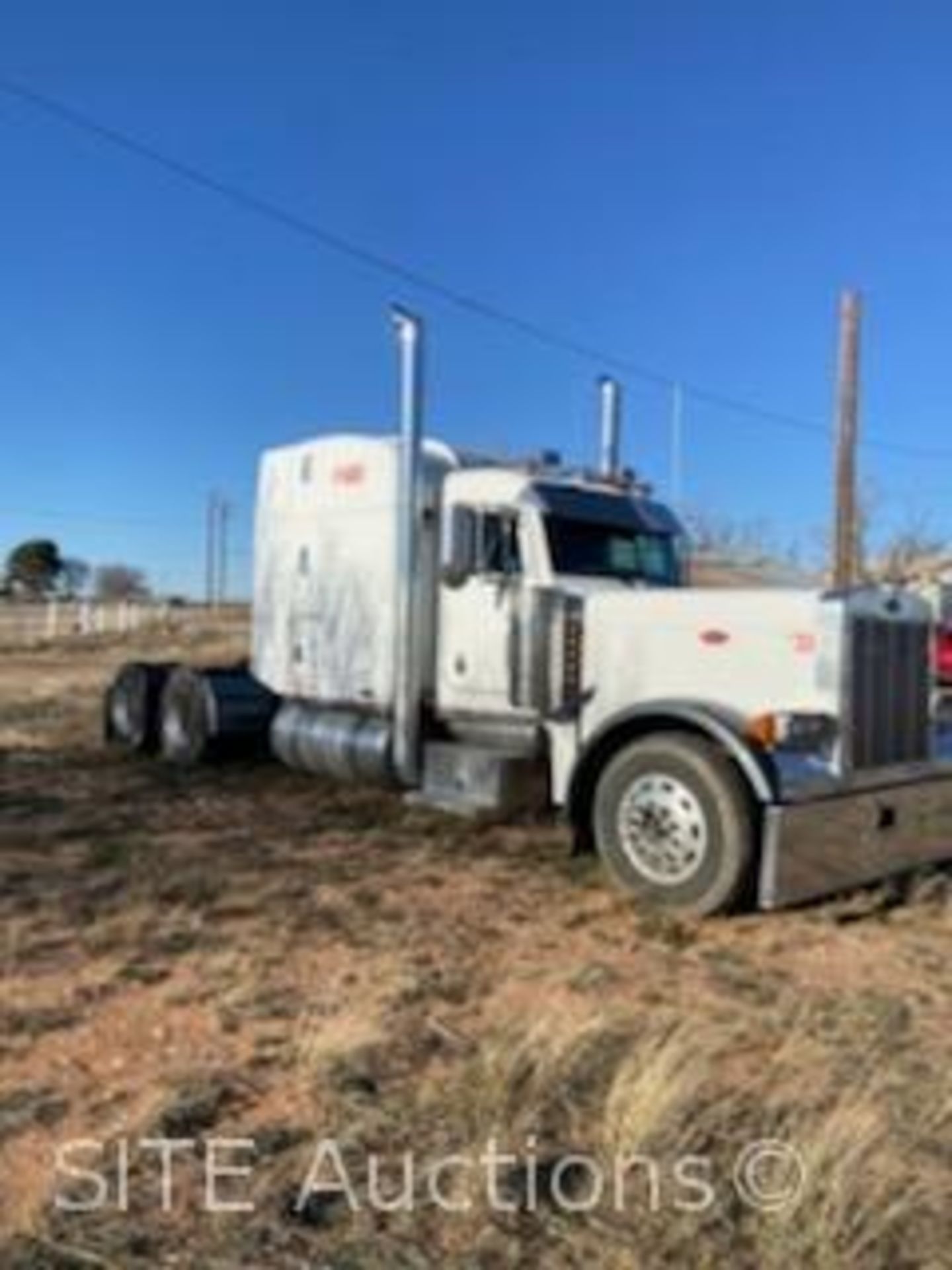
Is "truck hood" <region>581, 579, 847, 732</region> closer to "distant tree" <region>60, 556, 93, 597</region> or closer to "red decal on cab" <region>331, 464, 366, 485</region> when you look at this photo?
"red decal on cab" <region>331, 464, 366, 485</region>

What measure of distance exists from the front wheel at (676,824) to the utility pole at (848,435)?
53.7 feet

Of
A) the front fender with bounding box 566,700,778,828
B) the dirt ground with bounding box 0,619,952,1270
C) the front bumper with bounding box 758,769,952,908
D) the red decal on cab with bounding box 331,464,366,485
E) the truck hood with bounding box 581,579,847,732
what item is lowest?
the dirt ground with bounding box 0,619,952,1270

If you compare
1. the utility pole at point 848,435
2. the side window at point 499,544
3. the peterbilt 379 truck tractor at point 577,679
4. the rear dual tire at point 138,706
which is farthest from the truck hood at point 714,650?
the utility pole at point 848,435

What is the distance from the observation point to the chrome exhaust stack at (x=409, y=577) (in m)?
11.9

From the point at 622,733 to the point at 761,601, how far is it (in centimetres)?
121

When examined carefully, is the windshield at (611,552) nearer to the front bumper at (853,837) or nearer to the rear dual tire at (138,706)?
the front bumper at (853,837)

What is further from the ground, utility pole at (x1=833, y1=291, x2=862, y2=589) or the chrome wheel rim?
utility pole at (x1=833, y1=291, x2=862, y2=589)

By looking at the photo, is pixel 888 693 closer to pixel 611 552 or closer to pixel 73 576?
pixel 611 552

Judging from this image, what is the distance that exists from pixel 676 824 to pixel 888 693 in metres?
1.66

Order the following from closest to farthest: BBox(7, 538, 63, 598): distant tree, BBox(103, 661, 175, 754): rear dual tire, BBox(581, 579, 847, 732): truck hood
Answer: BBox(581, 579, 847, 732): truck hood, BBox(103, 661, 175, 754): rear dual tire, BBox(7, 538, 63, 598): distant tree

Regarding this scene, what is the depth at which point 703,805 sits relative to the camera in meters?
9.26

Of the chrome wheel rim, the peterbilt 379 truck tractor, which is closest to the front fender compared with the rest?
the peterbilt 379 truck tractor

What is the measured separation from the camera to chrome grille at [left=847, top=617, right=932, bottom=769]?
9586 mm

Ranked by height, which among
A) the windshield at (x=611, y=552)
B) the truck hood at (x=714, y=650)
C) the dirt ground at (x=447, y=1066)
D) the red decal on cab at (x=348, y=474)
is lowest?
the dirt ground at (x=447, y=1066)
